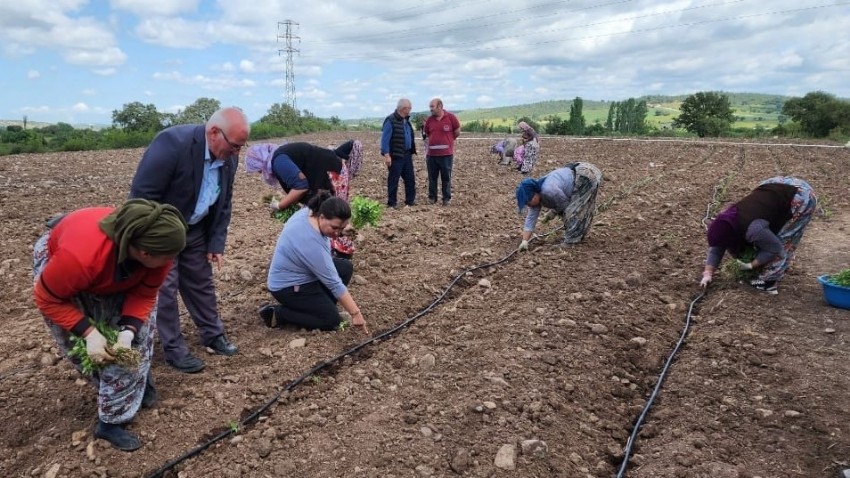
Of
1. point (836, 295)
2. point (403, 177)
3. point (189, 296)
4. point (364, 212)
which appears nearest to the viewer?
point (189, 296)

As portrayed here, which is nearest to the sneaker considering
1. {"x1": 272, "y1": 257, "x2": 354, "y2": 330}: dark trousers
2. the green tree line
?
{"x1": 272, "y1": 257, "x2": 354, "y2": 330}: dark trousers

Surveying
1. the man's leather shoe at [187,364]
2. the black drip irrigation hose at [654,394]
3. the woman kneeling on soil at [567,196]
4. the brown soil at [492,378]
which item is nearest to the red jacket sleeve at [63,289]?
the brown soil at [492,378]

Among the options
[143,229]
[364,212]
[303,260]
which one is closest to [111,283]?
[143,229]

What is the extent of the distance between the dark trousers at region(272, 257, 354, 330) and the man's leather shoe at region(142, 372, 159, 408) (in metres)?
1.22

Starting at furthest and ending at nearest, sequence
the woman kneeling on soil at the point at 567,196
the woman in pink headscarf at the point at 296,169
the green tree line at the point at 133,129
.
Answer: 1. the green tree line at the point at 133,129
2. the woman kneeling on soil at the point at 567,196
3. the woman in pink headscarf at the point at 296,169

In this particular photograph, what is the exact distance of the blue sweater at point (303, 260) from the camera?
4.20 meters

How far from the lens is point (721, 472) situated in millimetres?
2938

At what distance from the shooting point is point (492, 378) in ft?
12.5

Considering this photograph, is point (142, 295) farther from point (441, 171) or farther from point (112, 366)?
point (441, 171)

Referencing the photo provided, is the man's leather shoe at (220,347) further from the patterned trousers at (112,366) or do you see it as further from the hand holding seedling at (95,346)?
the hand holding seedling at (95,346)

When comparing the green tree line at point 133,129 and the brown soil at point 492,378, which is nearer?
the brown soil at point 492,378

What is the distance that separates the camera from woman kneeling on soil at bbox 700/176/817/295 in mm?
4918

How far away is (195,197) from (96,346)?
1143mm

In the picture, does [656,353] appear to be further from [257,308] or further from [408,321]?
[257,308]
